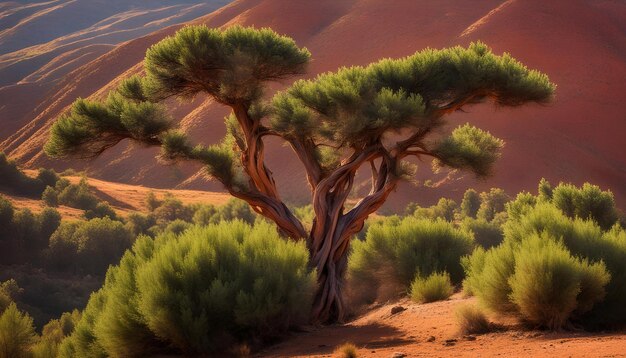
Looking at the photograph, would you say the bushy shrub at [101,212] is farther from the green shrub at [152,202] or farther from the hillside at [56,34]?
the hillside at [56,34]

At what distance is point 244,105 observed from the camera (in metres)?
13.3

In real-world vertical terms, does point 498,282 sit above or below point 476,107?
above

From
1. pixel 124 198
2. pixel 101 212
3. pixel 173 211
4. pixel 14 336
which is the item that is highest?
pixel 14 336

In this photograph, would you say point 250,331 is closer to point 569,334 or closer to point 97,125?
point 569,334

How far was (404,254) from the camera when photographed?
14.8 m

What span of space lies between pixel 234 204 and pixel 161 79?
2399 centimetres

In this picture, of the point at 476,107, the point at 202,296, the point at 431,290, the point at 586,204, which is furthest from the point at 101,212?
the point at 202,296

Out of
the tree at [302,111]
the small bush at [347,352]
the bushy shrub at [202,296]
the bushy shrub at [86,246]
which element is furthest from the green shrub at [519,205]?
the bushy shrub at [86,246]

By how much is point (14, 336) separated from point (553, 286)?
28.4ft

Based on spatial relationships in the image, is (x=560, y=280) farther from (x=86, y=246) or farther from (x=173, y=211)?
(x=173, y=211)

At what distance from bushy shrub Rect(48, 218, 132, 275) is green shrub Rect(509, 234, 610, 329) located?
26.5m

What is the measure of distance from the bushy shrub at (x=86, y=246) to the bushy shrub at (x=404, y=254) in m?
19.1

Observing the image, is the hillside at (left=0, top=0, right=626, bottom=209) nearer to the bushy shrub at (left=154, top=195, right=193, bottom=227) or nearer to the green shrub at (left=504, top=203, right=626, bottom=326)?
the bushy shrub at (left=154, top=195, right=193, bottom=227)

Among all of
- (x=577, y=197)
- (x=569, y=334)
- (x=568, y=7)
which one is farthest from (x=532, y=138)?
(x=569, y=334)
